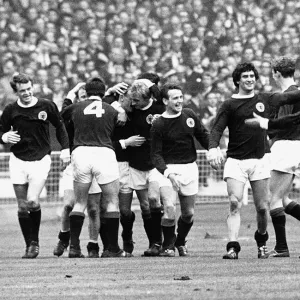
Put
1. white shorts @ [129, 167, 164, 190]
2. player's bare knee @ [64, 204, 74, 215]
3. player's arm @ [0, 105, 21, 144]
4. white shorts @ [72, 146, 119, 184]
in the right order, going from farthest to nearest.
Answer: player's bare knee @ [64, 204, 74, 215]
white shorts @ [129, 167, 164, 190]
player's arm @ [0, 105, 21, 144]
white shorts @ [72, 146, 119, 184]

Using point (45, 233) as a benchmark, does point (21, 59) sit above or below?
above

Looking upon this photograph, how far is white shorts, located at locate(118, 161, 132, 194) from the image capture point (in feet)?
46.8

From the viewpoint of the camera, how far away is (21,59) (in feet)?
81.4

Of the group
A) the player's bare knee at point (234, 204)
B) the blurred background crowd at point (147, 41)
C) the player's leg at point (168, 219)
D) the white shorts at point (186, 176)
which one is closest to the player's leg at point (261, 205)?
the player's bare knee at point (234, 204)

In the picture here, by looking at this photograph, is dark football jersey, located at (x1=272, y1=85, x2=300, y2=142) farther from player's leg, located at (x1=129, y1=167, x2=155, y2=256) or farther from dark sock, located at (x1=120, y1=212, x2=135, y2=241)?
dark sock, located at (x1=120, y1=212, x2=135, y2=241)

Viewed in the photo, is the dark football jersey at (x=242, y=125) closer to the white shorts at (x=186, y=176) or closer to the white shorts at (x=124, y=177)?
the white shorts at (x=186, y=176)

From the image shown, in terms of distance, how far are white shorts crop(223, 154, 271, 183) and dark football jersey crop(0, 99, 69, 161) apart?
2175mm

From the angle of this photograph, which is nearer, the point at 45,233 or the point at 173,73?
the point at 45,233

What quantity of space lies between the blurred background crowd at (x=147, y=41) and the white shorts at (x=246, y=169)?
1137 centimetres

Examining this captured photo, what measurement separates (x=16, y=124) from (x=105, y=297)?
208 inches

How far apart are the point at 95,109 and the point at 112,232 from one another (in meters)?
1.41

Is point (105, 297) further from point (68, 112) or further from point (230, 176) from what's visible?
point (68, 112)

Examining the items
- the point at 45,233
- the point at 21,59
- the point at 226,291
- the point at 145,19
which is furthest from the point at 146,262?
the point at 145,19

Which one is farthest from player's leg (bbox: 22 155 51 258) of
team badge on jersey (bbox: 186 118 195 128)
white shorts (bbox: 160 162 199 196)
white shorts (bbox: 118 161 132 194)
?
team badge on jersey (bbox: 186 118 195 128)
